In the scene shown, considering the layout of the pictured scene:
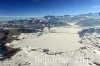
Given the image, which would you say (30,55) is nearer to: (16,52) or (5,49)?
(16,52)

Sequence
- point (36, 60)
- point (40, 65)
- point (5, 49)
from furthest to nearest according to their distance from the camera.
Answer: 1. point (5, 49)
2. point (36, 60)
3. point (40, 65)

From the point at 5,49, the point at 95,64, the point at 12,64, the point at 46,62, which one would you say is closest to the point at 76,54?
the point at 95,64

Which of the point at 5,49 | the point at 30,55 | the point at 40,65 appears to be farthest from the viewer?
the point at 5,49

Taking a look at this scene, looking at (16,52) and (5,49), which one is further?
(5,49)

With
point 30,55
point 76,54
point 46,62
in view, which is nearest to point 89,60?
point 76,54

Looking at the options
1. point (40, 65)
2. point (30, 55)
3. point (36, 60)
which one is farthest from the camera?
point (30, 55)

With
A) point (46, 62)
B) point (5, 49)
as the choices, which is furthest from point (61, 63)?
point (5, 49)

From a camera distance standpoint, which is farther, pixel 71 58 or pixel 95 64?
pixel 71 58

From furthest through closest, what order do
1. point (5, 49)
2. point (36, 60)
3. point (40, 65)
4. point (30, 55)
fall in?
1. point (5, 49)
2. point (30, 55)
3. point (36, 60)
4. point (40, 65)

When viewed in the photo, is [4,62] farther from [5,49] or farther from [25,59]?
[5,49]
